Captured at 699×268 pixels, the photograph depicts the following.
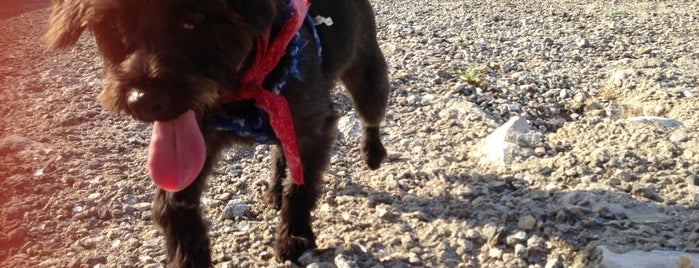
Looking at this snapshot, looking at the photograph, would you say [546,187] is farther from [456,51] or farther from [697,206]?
[456,51]

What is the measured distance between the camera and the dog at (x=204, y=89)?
2.84 metres

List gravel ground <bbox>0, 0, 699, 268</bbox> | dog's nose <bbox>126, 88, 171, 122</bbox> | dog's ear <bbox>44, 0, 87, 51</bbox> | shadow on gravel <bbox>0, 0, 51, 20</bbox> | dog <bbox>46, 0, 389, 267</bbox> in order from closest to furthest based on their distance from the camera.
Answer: dog's nose <bbox>126, 88, 171, 122</bbox>, dog <bbox>46, 0, 389, 267</bbox>, dog's ear <bbox>44, 0, 87, 51</bbox>, gravel ground <bbox>0, 0, 699, 268</bbox>, shadow on gravel <bbox>0, 0, 51, 20</bbox>

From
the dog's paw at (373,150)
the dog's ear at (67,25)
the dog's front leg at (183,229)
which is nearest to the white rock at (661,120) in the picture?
the dog's paw at (373,150)

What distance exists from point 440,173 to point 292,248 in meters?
1.39

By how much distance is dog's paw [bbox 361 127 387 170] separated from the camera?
5.09m

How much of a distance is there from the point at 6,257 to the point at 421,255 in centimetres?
Answer: 230

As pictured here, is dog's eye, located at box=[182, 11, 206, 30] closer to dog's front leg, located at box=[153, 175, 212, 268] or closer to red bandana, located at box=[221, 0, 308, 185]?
red bandana, located at box=[221, 0, 308, 185]

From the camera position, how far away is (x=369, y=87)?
17.9 feet

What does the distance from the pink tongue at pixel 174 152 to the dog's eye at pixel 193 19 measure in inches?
14.9

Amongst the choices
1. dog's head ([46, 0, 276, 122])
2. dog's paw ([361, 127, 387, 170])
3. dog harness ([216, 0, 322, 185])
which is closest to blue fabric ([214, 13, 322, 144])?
dog harness ([216, 0, 322, 185])

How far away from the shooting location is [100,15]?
2.94 metres

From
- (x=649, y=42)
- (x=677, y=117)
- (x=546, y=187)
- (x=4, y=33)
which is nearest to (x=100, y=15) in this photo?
(x=546, y=187)

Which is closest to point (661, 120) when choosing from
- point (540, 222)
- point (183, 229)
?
point (540, 222)

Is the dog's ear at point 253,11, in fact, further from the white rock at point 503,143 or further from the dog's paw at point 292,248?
the white rock at point 503,143
